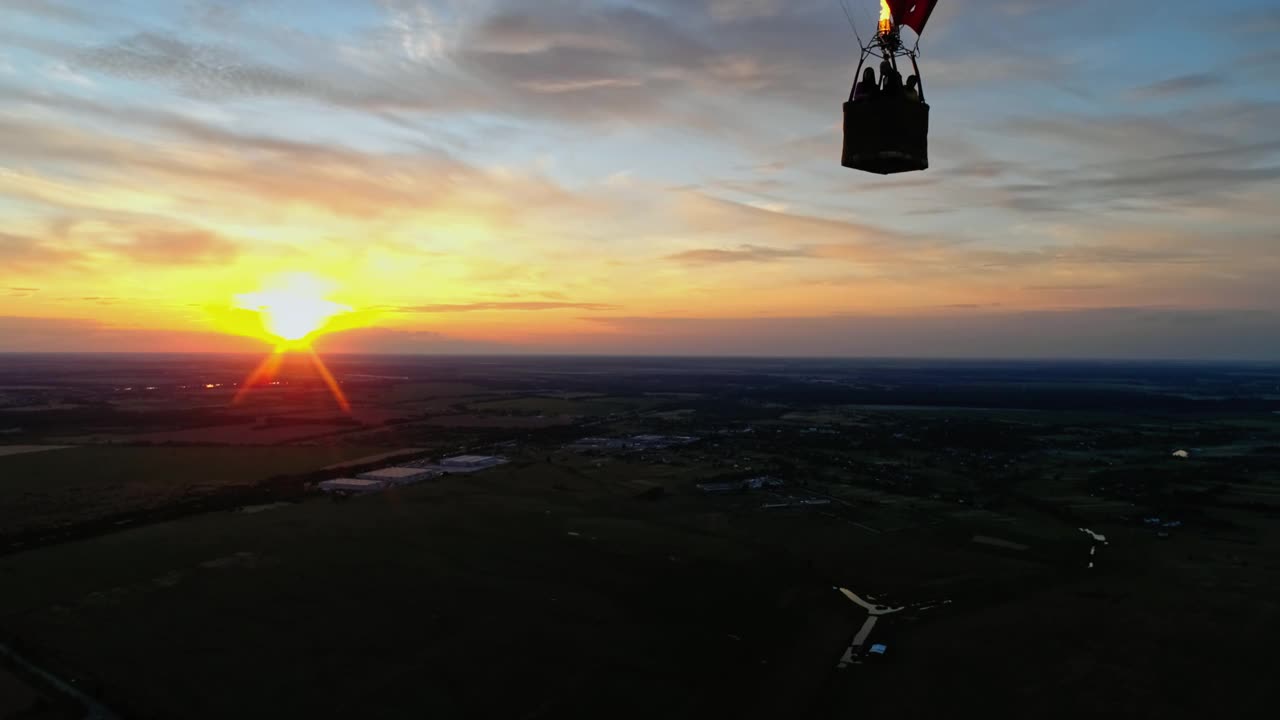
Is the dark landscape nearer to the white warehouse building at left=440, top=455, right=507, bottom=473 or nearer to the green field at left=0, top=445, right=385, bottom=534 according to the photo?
the green field at left=0, top=445, right=385, bottom=534

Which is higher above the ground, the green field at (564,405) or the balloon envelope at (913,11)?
the balloon envelope at (913,11)

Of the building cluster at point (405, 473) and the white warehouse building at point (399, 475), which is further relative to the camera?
the white warehouse building at point (399, 475)

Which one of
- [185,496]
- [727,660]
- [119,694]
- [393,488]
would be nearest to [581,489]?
[393,488]

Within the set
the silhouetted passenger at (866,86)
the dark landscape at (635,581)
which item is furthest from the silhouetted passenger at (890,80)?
the dark landscape at (635,581)

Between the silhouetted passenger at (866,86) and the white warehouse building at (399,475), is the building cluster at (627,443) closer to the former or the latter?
the white warehouse building at (399,475)

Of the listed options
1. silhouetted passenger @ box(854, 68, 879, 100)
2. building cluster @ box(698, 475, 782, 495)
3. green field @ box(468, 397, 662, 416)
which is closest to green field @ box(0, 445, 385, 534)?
building cluster @ box(698, 475, 782, 495)

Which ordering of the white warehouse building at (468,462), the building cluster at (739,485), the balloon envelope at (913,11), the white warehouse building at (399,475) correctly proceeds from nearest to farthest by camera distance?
the balloon envelope at (913,11)
the building cluster at (739,485)
the white warehouse building at (399,475)
the white warehouse building at (468,462)

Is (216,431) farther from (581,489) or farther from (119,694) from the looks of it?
(119,694)
